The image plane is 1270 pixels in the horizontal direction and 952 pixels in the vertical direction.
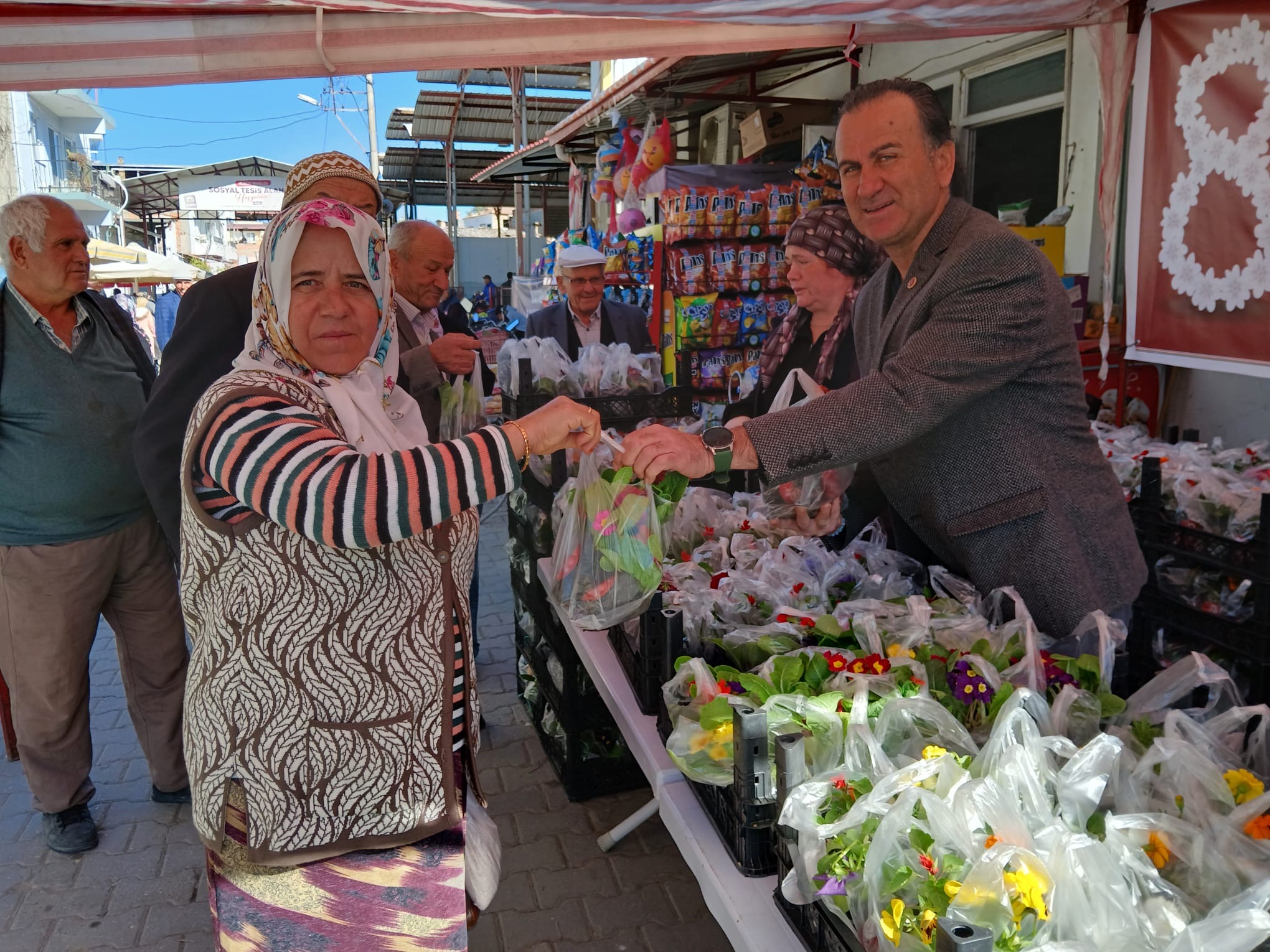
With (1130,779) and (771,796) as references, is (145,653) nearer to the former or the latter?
(771,796)

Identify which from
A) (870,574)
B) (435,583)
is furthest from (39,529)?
(870,574)

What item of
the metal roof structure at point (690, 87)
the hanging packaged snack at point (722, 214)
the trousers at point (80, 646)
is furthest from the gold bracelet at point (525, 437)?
the hanging packaged snack at point (722, 214)

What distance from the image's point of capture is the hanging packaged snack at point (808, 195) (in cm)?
675

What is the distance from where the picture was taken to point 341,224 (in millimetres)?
1607

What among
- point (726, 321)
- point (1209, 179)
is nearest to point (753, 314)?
point (726, 321)

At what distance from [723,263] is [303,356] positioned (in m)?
5.48

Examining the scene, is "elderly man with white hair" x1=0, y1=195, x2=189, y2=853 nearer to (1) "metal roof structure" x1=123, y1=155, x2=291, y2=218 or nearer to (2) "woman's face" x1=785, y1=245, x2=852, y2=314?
(2) "woman's face" x1=785, y1=245, x2=852, y2=314

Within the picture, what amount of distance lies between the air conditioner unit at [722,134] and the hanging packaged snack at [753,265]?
7.63ft

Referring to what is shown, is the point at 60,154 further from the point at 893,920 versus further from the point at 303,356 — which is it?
the point at 893,920

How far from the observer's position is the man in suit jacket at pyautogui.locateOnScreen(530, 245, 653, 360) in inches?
195

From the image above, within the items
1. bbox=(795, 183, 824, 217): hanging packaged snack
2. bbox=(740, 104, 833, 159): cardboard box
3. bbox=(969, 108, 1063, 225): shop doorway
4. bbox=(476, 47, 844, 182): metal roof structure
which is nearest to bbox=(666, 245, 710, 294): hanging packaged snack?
bbox=(795, 183, 824, 217): hanging packaged snack

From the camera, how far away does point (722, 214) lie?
21.9ft

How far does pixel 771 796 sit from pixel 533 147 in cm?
994

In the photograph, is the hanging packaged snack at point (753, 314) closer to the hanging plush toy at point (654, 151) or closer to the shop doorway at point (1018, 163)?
the hanging plush toy at point (654, 151)
